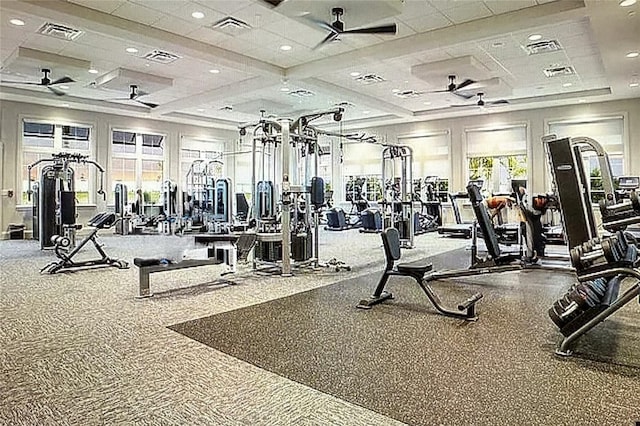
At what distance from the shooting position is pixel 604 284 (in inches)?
141

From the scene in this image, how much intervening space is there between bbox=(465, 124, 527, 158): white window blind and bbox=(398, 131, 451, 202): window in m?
0.73

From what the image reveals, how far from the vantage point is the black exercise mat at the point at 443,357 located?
229cm

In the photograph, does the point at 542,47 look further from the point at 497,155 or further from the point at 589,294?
the point at 589,294

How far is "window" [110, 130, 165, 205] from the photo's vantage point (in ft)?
43.8

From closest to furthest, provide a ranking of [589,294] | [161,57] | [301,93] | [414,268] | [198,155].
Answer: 1. [589,294]
2. [414,268]
3. [161,57]
4. [301,93]
5. [198,155]

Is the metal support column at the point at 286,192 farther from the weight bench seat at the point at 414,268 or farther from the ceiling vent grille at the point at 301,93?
the ceiling vent grille at the point at 301,93

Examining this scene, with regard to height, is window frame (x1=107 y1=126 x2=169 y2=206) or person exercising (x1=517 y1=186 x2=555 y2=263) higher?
window frame (x1=107 y1=126 x2=169 y2=206)

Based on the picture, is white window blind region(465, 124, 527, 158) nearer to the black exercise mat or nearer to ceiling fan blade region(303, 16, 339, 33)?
ceiling fan blade region(303, 16, 339, 33)

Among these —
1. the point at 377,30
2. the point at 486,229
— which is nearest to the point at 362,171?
the point at 377,30

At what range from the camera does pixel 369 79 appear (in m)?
10.0

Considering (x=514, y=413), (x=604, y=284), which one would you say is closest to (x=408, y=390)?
(x=514, y=413)

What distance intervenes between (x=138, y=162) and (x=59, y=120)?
92.9 inches

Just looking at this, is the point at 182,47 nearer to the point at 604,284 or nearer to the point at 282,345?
the point at 282,345

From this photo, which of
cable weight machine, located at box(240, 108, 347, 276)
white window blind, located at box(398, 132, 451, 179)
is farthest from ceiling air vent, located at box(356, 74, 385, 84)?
white window blind, located at box(398, 132, 451, 179)
